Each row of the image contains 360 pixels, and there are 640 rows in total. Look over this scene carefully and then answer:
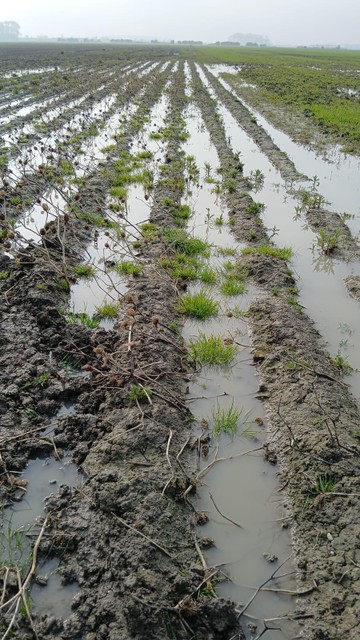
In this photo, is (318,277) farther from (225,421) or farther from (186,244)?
(225,421)

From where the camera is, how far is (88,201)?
934 cm

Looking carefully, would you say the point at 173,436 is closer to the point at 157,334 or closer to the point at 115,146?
the point at 157,334

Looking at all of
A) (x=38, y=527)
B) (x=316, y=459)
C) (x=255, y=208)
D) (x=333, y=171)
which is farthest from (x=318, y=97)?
(x=38, y=527)

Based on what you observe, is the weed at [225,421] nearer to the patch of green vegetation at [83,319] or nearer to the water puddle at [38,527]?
the water puddle at [38,527]

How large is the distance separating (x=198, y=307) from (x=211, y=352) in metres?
1.00

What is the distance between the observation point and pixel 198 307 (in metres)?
6.14

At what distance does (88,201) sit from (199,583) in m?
7.69

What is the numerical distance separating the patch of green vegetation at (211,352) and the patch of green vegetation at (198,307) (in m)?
0.70

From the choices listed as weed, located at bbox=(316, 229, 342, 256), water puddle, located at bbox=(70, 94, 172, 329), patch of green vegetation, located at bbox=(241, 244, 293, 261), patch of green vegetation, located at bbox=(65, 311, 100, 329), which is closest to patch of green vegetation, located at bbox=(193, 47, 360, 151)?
weed, located at bbox=(316, 229, 342, 256)

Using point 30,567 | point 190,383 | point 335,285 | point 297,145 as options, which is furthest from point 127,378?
point 297,145

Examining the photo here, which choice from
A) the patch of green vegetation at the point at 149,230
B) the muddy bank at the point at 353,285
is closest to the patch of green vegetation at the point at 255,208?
the patch of green vegetation at the point at 149,230

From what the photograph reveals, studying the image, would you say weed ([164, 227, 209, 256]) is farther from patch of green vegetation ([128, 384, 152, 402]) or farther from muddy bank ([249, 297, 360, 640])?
patch of green vegetation ([128, 384, 152, 402])

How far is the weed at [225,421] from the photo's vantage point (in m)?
4.34

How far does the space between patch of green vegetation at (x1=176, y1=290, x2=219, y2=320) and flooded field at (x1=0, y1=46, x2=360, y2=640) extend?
4 cm
